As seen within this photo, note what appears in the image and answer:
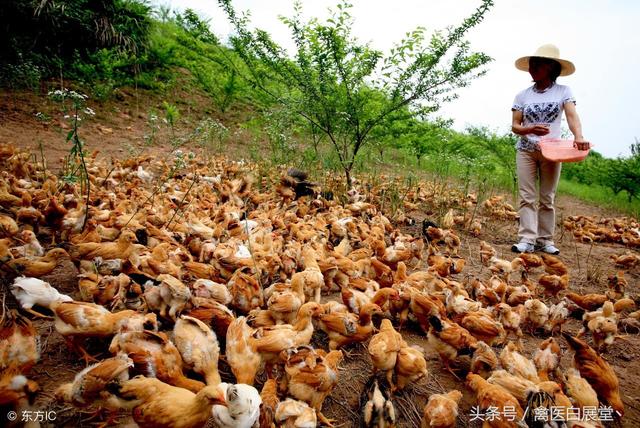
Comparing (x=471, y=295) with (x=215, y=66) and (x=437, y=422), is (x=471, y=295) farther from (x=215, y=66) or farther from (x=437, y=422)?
(x=215, y=66)

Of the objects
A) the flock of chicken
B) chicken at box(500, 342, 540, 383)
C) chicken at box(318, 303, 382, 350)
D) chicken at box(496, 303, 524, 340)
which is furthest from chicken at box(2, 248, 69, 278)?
chicken at box(496, 303, 524, 340)

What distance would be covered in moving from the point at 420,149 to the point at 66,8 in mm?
11340

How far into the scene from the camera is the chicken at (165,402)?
4.89 feet

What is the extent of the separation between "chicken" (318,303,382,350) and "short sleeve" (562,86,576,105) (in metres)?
4.70

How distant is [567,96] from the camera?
5047 mm

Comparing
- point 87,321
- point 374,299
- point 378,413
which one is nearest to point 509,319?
point 374,299

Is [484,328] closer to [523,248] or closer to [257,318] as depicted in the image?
[257,318]

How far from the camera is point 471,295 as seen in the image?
344 centimetres

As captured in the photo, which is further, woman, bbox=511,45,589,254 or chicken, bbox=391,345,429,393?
woman, bbox=511,45,589,254

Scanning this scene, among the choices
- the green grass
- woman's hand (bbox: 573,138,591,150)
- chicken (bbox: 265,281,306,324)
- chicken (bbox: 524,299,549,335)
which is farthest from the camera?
the green grass

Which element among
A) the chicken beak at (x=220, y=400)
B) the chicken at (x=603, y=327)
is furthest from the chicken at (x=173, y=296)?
the chicken at (x=603, y=327)

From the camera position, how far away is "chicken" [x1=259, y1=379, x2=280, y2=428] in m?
1.60

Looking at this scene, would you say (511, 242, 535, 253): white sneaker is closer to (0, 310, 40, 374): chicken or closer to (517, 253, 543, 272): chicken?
(517, 253, 543, 272): chicken

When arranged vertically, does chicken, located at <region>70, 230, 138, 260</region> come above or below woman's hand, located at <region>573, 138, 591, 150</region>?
below
